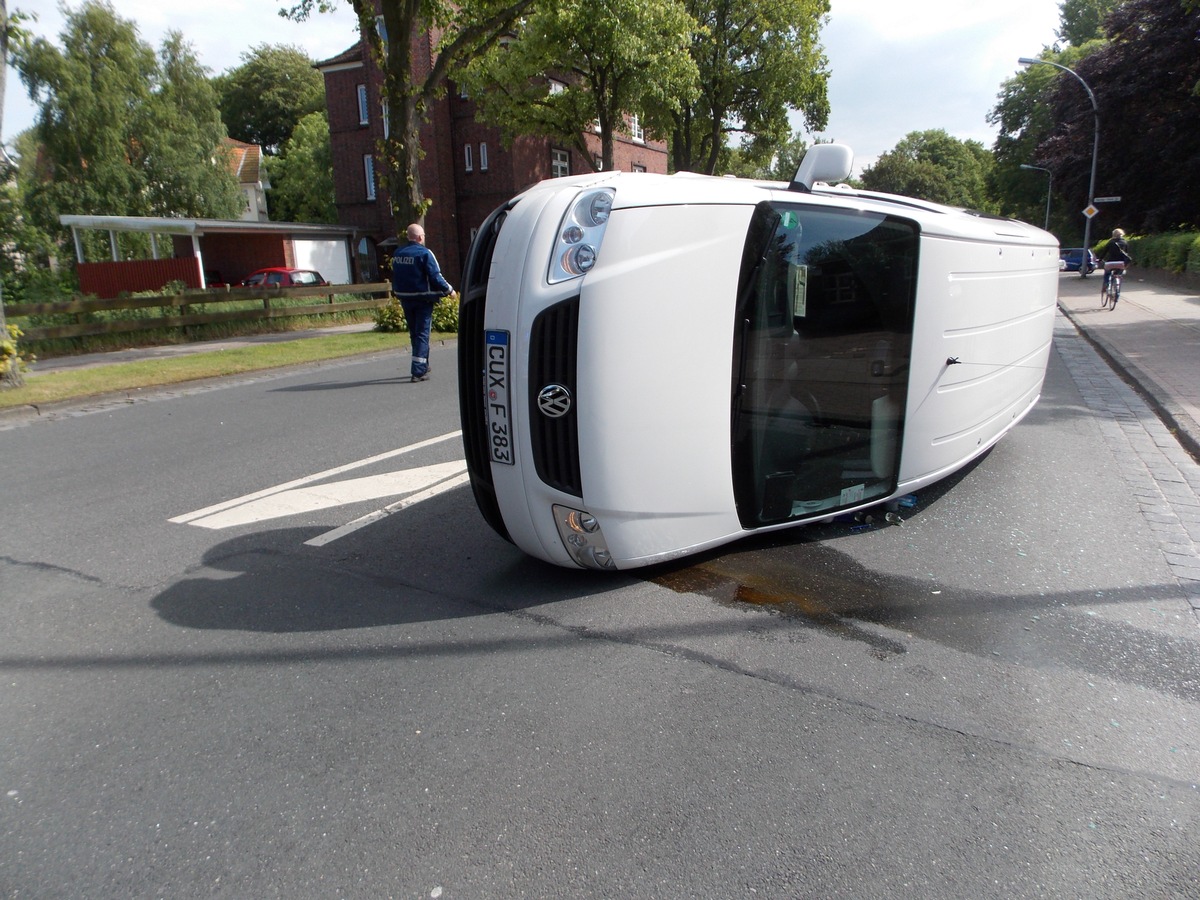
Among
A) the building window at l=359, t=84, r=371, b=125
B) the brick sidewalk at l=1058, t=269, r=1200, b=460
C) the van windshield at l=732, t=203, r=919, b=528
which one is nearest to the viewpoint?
the van windshield at l=732, t=203, r=919, b=528

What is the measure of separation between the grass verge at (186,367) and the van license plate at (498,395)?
812cm

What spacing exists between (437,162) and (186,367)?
90.1 ft

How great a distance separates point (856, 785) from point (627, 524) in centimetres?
156

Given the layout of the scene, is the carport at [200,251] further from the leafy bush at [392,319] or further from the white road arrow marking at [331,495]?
the white road arrow marking at [331,495]

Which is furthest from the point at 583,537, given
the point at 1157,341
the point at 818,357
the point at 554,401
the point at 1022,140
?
the point at 1022,140

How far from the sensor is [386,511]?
5.56 metres

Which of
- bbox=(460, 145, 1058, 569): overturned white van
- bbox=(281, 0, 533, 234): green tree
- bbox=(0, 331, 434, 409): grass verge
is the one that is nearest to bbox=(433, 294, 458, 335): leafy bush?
bbox=(0, 331, 434, 409): grass verge

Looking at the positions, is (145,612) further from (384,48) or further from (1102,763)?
(384,48)

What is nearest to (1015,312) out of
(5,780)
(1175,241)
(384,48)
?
(5,780)

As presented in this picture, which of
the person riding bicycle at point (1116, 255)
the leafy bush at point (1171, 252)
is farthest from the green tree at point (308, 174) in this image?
the person riding bicycle at point (1116, 255)

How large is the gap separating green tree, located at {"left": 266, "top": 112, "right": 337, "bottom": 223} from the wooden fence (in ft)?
115

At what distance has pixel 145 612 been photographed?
4.08 m

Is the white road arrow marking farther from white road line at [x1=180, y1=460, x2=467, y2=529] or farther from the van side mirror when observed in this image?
the van side mirror

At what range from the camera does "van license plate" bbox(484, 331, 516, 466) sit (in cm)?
376
